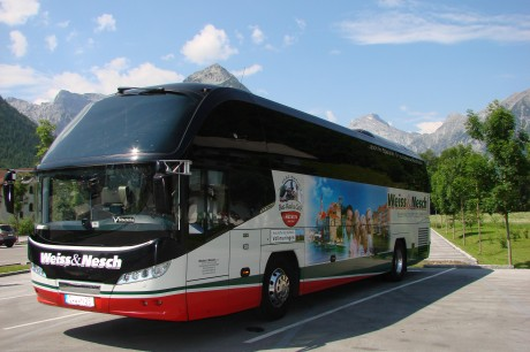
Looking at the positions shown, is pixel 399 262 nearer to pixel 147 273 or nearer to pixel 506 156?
pixel 506 156

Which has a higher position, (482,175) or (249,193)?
(482,175)

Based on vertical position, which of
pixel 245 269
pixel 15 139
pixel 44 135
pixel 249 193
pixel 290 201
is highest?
pixel 15 139

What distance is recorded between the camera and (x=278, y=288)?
350 inches

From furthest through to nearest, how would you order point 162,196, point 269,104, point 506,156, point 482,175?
point 482,175 < point 506,156 < point 269,104 < point 162,196

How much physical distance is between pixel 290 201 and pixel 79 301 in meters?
4.01

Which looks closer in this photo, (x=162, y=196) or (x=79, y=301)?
(x=162, y=196)

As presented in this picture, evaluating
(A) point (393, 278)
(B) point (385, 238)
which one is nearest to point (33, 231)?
(B) point (385, 238)

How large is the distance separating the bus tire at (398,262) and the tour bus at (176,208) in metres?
5.60

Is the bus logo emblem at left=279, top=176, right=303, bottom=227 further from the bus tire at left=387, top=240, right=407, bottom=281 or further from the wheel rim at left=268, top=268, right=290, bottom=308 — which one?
the bus tire at left=387, top=240, right=407, bottom=281

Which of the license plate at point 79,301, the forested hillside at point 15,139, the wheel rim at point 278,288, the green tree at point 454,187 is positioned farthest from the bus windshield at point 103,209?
the forested hillside at point 15,139

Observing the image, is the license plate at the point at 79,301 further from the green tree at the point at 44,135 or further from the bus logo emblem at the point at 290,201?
the green tree at the point at 44,135

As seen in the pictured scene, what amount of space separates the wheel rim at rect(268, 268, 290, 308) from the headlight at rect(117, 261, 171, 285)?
263 centimetres

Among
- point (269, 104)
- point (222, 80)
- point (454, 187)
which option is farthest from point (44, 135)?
point (454, 187)

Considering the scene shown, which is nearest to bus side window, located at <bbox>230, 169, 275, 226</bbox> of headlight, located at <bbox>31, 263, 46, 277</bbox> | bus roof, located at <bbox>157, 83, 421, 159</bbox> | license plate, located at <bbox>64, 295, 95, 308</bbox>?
bus roof, located at <bbox>157, 83, 421, 159</bbox>
